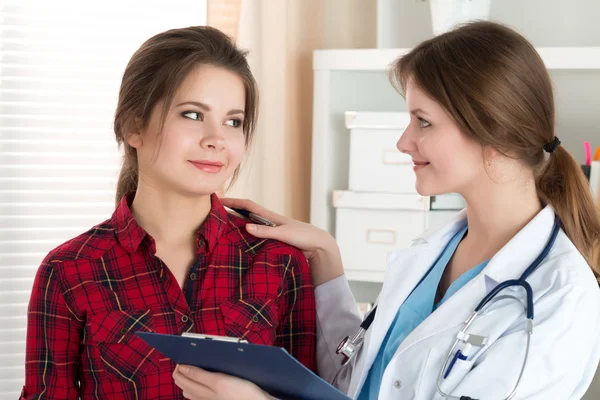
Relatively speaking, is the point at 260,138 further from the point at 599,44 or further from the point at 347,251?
the point at 599,44

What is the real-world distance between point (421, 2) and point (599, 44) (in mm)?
557

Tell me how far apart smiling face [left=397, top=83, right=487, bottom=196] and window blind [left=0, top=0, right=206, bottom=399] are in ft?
3.62

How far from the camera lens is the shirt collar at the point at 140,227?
1354 mm

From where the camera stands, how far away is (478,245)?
1.34 m

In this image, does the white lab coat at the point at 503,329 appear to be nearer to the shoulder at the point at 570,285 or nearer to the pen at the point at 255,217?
the shoulder at the point at 570,285

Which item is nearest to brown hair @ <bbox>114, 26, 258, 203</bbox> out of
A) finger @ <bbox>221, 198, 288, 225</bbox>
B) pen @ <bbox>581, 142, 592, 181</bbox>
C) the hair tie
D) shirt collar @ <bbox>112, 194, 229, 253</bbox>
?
shirt collar @ <bbox>112, 194, 229, 253</bbox>

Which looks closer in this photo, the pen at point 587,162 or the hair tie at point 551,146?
the hair tie at point 551,146

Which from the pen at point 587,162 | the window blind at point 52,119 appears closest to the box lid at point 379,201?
the pen at point 587,162

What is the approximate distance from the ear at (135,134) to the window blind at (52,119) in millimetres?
778

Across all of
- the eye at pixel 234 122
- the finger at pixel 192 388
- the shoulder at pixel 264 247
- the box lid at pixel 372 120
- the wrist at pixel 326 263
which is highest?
the eye at pixel 234 122

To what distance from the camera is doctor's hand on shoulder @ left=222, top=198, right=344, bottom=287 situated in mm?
1443

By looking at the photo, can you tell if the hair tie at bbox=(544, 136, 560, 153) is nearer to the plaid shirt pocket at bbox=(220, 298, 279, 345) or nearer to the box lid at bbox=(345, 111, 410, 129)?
the plaid shirt pocket at bbox=(220, 298, 279, 345)

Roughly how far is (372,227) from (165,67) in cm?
101

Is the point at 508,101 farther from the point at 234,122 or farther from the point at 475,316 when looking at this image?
the point at 234,122
